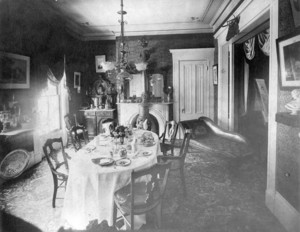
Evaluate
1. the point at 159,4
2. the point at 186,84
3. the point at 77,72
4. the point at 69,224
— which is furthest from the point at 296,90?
the point at 77,72

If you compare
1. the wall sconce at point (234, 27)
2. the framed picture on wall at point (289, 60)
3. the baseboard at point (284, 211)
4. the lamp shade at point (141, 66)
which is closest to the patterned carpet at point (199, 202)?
the baseboard at point (284, 211)

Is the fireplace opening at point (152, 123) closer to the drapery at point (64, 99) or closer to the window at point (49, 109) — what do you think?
the drapery at point (64, 99)

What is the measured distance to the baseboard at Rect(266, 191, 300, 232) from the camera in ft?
8.20

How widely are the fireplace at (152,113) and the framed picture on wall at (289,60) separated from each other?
14.4 feet

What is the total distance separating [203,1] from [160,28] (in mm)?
2049

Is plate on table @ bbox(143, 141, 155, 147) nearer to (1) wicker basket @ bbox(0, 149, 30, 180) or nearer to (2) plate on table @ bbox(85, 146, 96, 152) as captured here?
(2) plate on table @ bbox(85, 146, 96, 152)

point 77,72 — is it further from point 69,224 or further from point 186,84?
point 69,224

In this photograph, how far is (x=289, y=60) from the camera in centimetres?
243

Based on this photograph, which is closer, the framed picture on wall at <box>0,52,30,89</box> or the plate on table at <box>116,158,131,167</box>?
the plate on table at <box>116,158,131,167</box>

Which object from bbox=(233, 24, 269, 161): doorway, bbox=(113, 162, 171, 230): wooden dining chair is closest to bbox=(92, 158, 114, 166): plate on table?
bbox=(113, 162, 171, 230): wooden dining chair

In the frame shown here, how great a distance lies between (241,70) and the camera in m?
5.57

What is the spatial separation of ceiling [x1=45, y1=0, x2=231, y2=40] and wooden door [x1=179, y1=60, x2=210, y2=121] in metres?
1.04

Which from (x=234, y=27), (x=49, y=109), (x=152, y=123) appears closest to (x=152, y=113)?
(x=152, y=123)

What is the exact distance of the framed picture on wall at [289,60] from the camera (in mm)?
2296
